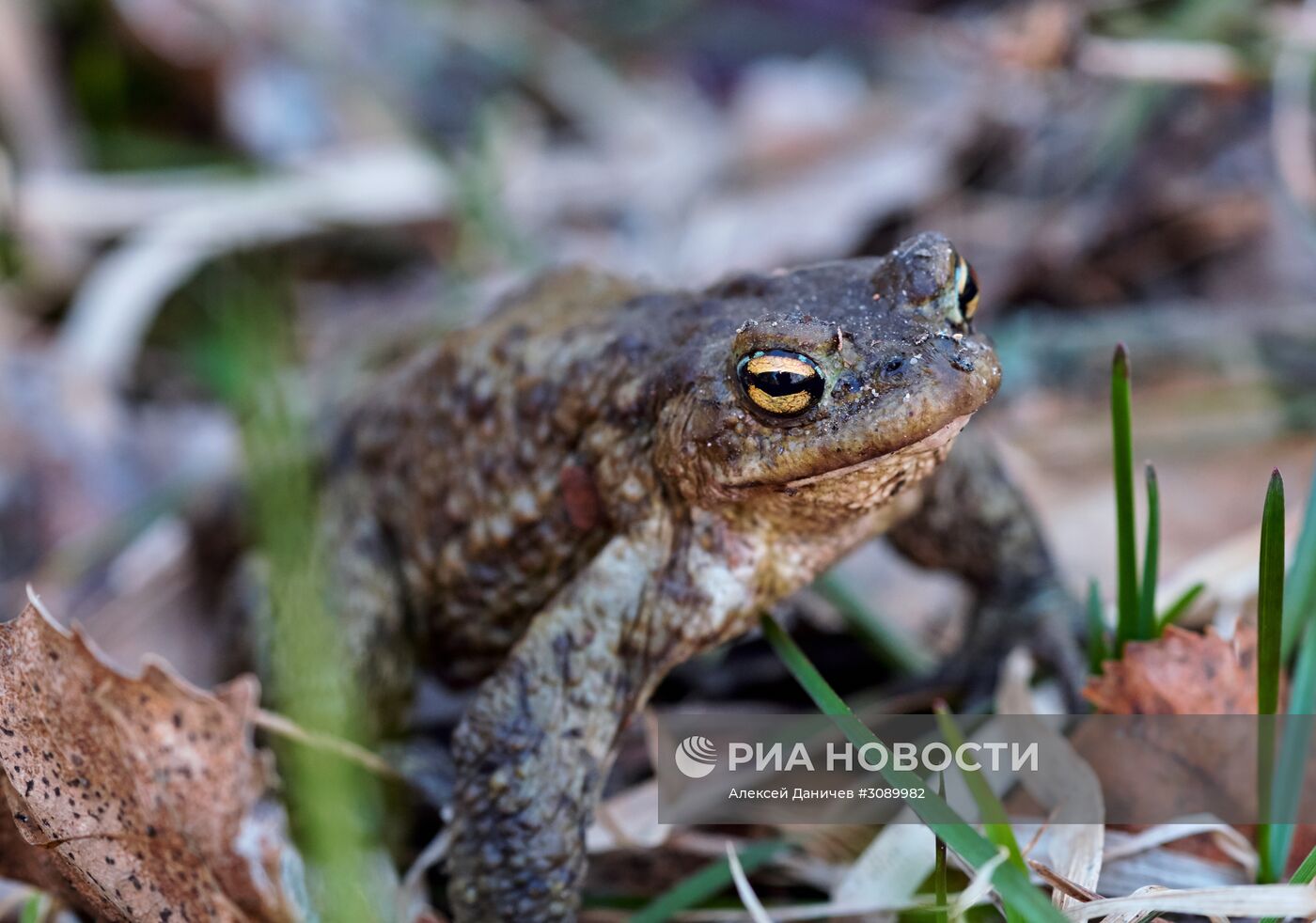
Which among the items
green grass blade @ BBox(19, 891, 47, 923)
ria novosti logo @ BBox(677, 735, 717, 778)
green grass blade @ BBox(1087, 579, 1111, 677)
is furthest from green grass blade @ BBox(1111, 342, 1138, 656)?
green grass blade @ BBox(19, 891, 47, 923)

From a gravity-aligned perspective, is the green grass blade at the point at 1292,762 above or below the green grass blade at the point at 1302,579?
below

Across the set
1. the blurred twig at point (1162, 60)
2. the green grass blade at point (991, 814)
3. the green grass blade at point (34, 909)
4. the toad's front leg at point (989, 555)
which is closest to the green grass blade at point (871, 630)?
the toad's front leg at point (989, 555)

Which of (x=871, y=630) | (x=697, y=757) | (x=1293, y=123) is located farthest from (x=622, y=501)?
(x=1293, y=123)

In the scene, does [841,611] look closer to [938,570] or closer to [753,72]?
[938,570]

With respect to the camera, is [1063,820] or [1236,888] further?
[1063,820]

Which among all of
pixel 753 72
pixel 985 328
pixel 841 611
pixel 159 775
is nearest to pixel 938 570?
pixel 841 611

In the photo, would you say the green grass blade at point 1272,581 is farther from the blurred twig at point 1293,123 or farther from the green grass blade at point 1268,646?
the blurred twig at point 1293,123
